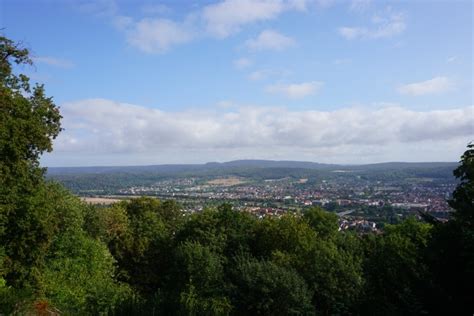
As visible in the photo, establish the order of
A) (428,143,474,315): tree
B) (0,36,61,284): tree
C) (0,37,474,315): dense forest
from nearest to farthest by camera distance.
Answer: (428,143,474,315): tree
(0,37,474,315): dense forest
(0,36,61,284): tree

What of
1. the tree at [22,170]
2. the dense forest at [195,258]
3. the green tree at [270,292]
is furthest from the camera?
the green tree at [270,292]

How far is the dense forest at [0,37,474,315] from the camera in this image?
36.6 feet

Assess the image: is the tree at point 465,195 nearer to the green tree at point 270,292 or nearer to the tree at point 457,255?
the tree at point 457,255

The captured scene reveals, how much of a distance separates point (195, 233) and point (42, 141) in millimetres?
13715

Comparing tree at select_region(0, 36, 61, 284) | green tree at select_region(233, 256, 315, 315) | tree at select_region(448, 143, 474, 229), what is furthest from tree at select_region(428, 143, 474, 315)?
tree at select_region(0, 36, 61, 284)

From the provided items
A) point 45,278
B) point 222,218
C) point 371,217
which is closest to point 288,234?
point 222,218

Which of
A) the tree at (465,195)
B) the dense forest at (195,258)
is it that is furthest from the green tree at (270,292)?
the tree at (465,195)

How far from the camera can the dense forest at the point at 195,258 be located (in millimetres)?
11156

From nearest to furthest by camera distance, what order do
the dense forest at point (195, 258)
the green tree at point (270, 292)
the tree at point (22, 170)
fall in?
1. the dense forest at point (195, 258)
2. the tree at point (22, 170)
3. the green tree at point (270, 292)

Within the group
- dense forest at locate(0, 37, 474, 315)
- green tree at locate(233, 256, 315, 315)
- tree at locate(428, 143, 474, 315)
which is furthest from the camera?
green tree at locate(233, 256, 315, 315)

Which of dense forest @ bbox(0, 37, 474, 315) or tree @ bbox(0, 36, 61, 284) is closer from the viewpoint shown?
dense forest @ bbox(0, 37, 474, 315)

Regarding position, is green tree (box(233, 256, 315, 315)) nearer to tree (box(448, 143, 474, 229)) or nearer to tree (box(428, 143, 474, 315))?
tree (box(428, 143, 474, 315))

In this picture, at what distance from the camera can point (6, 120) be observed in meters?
14.7

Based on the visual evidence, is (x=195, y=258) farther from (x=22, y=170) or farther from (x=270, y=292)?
(x=22, y=170)
